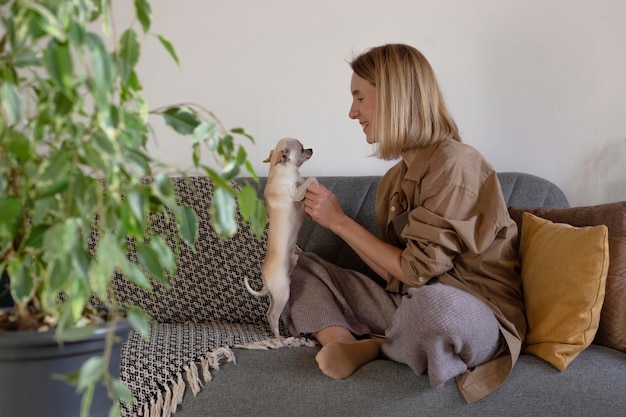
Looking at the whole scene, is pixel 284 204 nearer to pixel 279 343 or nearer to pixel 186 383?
pixel 279 343

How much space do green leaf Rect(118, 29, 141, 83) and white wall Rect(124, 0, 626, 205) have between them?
196 centimetres

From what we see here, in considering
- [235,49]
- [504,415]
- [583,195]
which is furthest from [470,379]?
[235,49]

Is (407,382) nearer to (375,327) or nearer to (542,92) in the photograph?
(375,327)

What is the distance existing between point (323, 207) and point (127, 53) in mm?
1404

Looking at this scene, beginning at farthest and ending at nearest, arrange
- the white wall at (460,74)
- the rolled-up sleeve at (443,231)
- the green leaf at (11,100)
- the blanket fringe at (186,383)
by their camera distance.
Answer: the white wall at (460,74) < the rolled-up sleeve at (443,231) < the blanket fringe at (186,383) < the green leaf at (11,100)

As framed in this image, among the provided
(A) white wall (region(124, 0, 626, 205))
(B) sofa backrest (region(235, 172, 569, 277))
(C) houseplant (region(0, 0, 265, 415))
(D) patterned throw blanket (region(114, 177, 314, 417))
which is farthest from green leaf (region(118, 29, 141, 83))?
(A) white wall (region(124, 0, 626, 205))

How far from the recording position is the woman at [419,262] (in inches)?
65.4

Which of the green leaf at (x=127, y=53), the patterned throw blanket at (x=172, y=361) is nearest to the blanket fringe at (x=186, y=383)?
the patterned throw blanket at (x=172, y=361)

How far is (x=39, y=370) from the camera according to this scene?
84 centimetres

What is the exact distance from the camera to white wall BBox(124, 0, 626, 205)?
259cm

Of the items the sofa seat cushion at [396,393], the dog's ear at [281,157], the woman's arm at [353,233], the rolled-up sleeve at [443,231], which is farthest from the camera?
the dog's ear at [281,157]

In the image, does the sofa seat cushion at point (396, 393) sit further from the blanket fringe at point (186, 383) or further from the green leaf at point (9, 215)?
the green leaf at point (9, 215)

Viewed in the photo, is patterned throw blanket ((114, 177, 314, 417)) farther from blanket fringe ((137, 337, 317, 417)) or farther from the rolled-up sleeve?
the rolled-up sleeve

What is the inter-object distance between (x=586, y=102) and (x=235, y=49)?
1.25m
